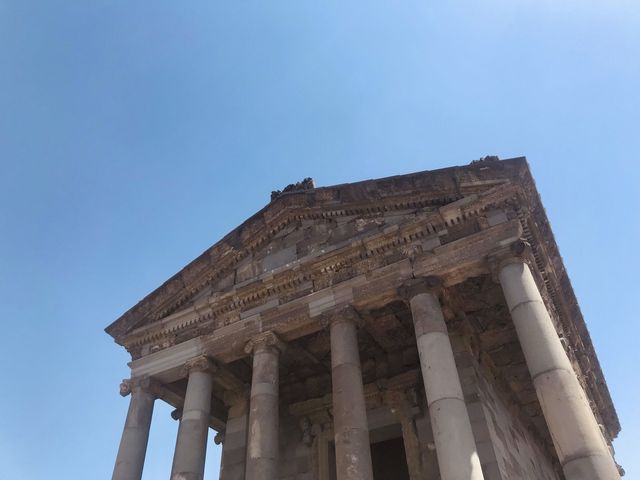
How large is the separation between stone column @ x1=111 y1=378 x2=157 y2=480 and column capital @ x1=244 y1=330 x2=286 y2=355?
307 cm

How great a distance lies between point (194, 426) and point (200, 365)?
→ 1.56 meters

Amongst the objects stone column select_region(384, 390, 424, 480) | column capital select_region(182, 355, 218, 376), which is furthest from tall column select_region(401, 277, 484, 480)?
column capital select_region(182, 355, 218, 376)

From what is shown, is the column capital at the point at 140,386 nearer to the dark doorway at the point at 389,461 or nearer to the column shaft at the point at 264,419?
the column shaft at the point at 264,419

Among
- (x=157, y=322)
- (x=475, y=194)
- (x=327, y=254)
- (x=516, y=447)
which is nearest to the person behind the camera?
(x=475, y=194)

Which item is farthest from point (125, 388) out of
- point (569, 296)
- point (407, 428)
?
point (569, 296)

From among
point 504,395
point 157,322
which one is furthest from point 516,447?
point 157,322

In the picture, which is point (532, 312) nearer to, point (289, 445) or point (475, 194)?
point (475, 194)

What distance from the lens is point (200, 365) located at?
13492mm

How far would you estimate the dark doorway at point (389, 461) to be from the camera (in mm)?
15902

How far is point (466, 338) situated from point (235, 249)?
6763 millimetres

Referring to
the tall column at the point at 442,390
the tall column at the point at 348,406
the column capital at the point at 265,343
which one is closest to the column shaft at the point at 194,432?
the column capital at the point at 265,343

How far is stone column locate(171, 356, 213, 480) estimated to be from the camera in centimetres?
1190

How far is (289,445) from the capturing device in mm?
15102

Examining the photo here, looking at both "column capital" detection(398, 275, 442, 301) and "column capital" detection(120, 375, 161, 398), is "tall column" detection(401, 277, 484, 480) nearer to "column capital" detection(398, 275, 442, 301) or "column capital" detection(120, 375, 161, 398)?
"column capital" detection(398, 275, 442, 301)
